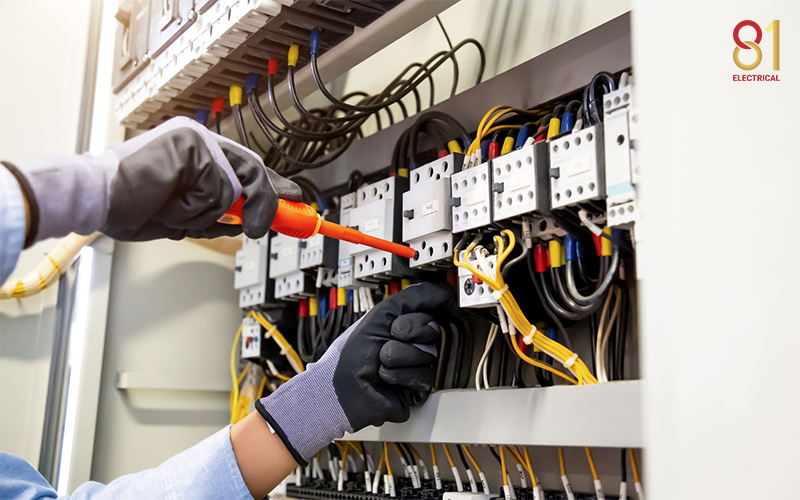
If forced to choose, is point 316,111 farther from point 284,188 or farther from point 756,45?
point 756,45

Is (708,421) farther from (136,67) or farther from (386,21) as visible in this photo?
→ (136,67)

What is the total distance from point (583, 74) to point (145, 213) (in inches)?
28.2

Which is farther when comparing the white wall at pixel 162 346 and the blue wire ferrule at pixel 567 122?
the white wall at pixel 162 346

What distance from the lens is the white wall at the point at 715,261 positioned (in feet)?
1.45

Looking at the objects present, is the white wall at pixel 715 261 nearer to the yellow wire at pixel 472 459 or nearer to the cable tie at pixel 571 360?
the cable tie at pixel 571 360

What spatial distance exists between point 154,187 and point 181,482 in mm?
476

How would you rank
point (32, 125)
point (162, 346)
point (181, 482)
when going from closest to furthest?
1. point (181, 482)
2. point (32, 125)
3. point (162, 346)

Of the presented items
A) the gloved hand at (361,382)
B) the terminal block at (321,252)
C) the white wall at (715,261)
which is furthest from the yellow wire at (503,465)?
the white wall at (715,261)

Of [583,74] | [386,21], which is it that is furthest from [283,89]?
[583,74]

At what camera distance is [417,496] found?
1.21 metres

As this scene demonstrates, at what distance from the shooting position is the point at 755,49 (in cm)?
51

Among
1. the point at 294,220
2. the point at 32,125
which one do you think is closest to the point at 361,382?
the point at 294,220

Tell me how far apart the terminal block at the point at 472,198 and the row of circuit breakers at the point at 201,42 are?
1.19 ft

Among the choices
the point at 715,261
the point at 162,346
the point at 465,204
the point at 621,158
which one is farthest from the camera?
the point at 162,346
